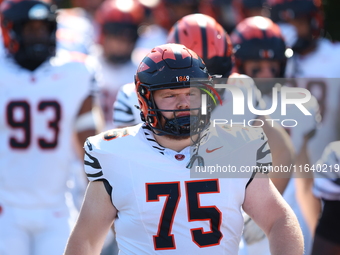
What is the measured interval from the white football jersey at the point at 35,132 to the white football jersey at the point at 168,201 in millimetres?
1974

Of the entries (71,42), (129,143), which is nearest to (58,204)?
(129,143)

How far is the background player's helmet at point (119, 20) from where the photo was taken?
718cm

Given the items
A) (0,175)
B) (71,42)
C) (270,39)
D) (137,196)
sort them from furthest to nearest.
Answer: (71,42), (270,39), (0,175), (137,196)

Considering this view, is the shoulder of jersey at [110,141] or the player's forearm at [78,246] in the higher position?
the shoulder of jersey at [110,141]

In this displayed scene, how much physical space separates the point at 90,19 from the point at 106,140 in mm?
6503

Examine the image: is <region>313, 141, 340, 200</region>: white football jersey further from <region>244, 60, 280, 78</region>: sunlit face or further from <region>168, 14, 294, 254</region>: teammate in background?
<region>244, 60, 280, 78</region>: sunlit face

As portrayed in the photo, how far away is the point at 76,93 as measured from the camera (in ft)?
16.1

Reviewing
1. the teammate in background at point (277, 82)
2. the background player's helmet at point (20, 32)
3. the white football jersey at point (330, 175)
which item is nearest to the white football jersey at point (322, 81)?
the teammate in background at point (277, 82)

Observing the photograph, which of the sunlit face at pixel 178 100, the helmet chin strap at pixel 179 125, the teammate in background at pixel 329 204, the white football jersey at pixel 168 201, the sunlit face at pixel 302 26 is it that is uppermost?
the sunlit face at pixel 302 26

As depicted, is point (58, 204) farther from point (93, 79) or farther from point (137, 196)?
point (137, 196)

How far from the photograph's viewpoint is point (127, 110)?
4047mm

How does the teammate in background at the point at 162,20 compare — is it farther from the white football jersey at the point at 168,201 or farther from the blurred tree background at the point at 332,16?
the white football jersey at the point at 168,201

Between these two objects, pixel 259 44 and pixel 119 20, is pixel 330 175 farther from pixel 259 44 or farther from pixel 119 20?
pixel 119 20

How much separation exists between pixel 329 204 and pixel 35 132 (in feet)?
7.35
